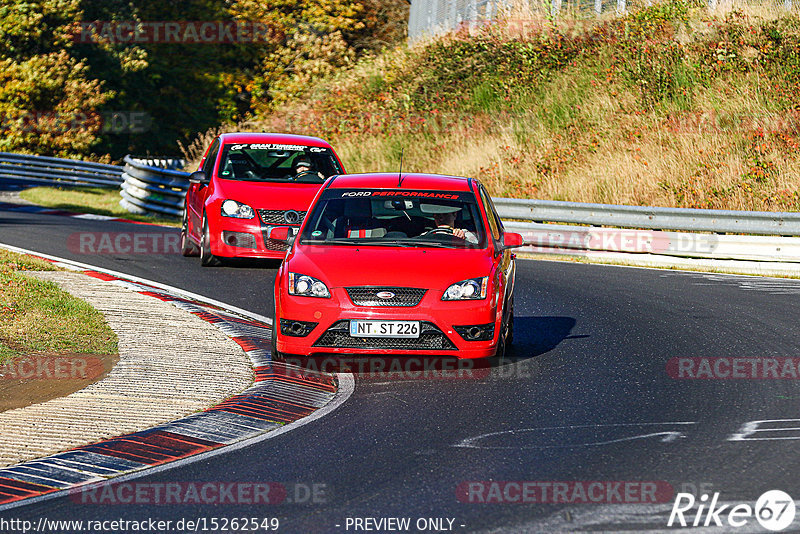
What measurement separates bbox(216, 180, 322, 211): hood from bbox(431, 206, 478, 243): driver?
187 inches

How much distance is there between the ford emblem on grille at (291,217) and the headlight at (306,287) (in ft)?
19.0

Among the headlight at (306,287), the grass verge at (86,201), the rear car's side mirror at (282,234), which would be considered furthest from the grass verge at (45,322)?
the grass verge at (86,201)

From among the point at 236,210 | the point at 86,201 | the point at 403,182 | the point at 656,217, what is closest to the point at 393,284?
the point at 403,182

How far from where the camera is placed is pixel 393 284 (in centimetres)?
917

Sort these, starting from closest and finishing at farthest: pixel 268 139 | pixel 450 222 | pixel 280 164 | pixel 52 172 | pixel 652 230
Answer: pixel 450 222 → pixel 280 164 → pixel 268 139 → pixel 652 230 → pixel 52 172

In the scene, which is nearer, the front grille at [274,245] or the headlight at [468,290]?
the headlight at [468,290]

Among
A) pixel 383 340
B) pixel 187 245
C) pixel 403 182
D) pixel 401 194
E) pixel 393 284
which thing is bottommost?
pixel 383 340

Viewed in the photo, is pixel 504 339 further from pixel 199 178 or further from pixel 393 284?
pixel 199 178

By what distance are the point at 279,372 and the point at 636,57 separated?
2248 centimetres

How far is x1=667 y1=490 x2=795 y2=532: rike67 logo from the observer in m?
5.50

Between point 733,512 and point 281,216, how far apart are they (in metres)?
10.2

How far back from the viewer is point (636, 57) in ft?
97.8

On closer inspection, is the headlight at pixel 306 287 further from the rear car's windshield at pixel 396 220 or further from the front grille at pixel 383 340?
the rear car's windshield at pixel 396 220

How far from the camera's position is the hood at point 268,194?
15266 mm
